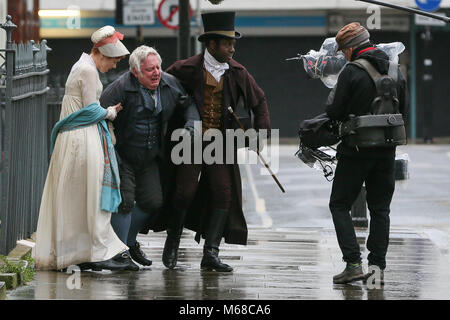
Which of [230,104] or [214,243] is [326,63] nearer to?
[230,104]

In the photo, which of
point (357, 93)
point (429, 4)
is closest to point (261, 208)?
point (429, 4)

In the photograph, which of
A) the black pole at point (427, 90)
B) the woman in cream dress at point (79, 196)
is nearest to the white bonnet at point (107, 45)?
the woman in cream dress at point (79, 196)

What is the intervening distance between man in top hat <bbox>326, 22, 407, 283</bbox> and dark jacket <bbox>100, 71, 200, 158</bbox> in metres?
1.19

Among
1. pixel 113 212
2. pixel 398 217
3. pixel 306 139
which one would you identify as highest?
pixel 306 139

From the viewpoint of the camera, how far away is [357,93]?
24.9 ft

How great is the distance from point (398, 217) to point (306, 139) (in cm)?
557

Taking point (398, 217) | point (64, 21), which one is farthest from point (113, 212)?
point (64, 21)

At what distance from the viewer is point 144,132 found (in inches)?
321

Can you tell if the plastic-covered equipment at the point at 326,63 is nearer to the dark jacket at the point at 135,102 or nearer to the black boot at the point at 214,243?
the dark jacket at the point at 135,102

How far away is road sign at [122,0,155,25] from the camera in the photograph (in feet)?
65.2
